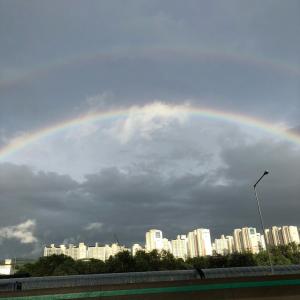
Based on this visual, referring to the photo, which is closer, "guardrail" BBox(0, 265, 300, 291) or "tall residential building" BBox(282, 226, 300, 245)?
"guardrail" BBox(0, 265, 300, 291)

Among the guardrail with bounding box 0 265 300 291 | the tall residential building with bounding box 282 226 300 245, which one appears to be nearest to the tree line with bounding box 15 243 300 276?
the tall residential building with bounding box 282 226 300 245

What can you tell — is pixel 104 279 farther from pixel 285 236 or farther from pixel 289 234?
pixel 285 236

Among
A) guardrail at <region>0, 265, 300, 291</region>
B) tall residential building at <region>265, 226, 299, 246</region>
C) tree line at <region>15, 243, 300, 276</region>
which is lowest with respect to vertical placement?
guardrail at <region>0, 265, 300, 291</region>

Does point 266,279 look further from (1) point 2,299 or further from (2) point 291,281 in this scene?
(1) point 2,299

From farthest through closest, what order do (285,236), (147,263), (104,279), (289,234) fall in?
(285,236)
(289,234)
(147,263)
(104,279)

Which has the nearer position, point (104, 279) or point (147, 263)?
point (104, 279)

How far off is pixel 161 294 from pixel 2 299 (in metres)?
7.36

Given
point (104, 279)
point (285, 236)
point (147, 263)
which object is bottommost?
point (104, 279)

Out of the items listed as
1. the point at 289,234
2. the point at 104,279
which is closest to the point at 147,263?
the point at 104,279

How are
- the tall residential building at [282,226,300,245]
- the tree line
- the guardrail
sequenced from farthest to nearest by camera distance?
the tall residential building at [282,226,300,245] < the tree line < the guardrail

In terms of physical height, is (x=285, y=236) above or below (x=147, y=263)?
above

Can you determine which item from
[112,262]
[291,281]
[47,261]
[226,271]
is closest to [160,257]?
[112,262]

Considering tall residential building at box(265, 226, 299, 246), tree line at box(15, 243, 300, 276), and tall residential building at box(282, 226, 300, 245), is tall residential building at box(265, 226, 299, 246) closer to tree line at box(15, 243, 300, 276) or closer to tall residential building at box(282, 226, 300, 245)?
tall residential building at box(282, 226, 300, 245)

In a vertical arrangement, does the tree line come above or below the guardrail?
above
